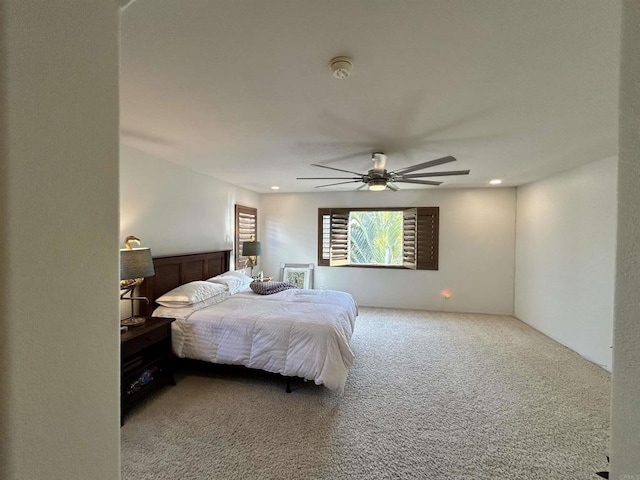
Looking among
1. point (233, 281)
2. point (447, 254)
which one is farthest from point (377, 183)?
point (447, 254)

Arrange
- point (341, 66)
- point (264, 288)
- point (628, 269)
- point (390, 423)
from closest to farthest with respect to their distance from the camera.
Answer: point (628, 269) < point (341, 66) < point (390, 423) < point (264, 288)

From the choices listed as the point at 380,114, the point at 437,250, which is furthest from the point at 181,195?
the point at 437,250

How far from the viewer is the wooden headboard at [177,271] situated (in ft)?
9.98

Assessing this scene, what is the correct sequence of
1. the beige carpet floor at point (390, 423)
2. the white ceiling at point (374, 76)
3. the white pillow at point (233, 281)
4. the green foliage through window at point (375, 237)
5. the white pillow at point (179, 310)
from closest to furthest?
the white ceiling at point (374, 76) → the beige carpet floor at point (390, 423) → the white pillow at point (179, 310) → the white pillow at point (233, 281) → the green foliage through window at point (375, 237)

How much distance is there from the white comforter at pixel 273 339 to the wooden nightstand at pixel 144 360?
0.13 meters

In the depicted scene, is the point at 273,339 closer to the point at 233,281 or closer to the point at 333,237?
the point at 233,281

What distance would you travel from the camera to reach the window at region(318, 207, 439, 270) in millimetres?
5406

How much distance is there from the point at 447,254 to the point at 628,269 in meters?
5.07

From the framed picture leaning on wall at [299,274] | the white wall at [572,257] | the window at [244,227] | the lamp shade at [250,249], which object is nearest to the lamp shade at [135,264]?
the lamp shade at [250,249]

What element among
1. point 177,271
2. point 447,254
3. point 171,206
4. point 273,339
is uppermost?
point 171,206

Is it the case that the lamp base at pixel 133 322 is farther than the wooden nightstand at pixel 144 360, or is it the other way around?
the lamp base at pixel 133 322

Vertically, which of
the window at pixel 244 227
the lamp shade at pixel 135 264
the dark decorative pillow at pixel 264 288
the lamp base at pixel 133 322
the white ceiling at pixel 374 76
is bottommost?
the lamp base at pixel 133 322

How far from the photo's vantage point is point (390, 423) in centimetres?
218

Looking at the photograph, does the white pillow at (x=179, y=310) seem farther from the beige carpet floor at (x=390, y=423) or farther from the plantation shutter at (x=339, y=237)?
the plantation shutter at (x=339, y=237)
